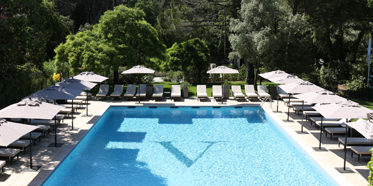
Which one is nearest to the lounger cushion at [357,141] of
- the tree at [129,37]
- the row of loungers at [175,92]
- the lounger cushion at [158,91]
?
the row of loungers at [175,92]

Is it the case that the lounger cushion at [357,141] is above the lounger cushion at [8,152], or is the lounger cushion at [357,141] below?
above

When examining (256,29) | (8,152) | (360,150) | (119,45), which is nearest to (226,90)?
(256,29)

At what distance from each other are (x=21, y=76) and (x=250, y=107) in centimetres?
1201

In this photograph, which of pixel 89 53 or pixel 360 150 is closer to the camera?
pixel 360 150

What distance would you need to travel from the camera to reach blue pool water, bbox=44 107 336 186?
30.4 feet

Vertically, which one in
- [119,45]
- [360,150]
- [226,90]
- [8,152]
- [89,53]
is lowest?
[8,152]

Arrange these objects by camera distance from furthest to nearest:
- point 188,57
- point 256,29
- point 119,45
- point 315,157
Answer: point 188,57
point 256,29
point 119,45
point 315,157

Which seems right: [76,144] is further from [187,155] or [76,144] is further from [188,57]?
[188,57]

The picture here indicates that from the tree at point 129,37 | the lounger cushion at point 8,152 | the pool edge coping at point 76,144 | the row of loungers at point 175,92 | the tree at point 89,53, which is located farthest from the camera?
the tree at point 129,37

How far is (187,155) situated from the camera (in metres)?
11.2

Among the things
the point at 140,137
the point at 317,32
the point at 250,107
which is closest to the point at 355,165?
the point at 140,137

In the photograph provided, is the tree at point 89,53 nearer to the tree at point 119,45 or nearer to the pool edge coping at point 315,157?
the tree at point 119,45

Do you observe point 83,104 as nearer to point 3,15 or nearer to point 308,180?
point 3,15

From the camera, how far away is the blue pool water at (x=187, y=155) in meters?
9.27
